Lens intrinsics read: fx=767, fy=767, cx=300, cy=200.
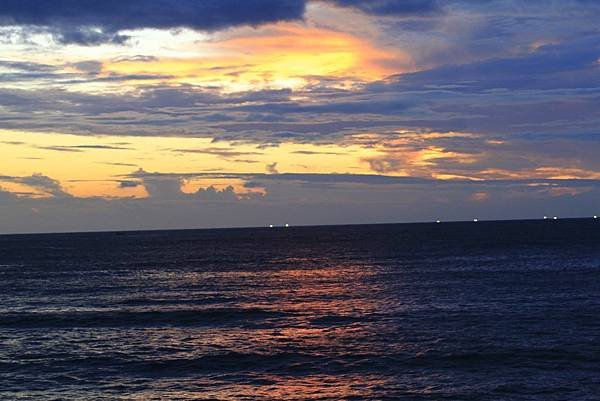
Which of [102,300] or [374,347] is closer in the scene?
[374,347]

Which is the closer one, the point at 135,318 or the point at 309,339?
the point at 309,339

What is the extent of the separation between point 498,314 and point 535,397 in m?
26.2

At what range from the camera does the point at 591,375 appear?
38.9 meters

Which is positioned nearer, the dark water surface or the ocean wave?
the dark water surface

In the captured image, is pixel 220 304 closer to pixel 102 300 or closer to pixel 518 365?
pixel 102 300

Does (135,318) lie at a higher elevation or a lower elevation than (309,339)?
higher

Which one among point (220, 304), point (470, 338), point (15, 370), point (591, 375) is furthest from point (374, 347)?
point (220, 304)

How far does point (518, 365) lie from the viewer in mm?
41781

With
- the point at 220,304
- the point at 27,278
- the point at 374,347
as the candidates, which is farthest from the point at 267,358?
the point at 27,278

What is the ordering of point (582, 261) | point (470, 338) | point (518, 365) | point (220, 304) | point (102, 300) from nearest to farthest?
1. point (518, 365)
2. point (470, 338)
3. point (220, 304)
4. point (102, 300)
5. point (582, 261)

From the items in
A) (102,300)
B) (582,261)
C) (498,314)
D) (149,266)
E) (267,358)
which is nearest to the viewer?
(267,358)

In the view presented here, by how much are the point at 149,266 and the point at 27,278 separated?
31.0 m

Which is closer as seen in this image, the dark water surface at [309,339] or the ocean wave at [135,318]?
the dark water surface at [309,339]

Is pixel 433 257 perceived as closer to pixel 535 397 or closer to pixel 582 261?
pixel 582 261
